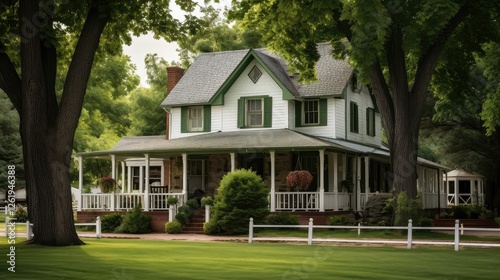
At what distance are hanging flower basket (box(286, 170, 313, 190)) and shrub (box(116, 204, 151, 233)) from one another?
6.98 meters

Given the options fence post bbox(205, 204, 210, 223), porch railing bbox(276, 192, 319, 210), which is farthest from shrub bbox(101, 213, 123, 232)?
porch railing bbox(276, 192, 319, 210)

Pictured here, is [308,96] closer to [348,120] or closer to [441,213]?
[348,120]

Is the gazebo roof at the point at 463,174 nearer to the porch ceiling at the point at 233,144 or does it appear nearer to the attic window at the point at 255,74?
the attic window at the point at 255,74

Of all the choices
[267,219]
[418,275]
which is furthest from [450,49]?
[418,275]

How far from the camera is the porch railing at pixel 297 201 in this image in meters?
36.4

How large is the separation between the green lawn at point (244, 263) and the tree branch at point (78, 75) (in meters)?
3.81

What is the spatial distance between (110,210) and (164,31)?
13.8m

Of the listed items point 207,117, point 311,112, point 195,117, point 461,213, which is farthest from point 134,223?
point 461,213

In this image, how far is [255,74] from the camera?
41438mm

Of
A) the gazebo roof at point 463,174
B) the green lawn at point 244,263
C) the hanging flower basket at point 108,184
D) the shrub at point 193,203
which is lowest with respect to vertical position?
the green lawn at point 244,263

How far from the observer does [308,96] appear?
1598 inches

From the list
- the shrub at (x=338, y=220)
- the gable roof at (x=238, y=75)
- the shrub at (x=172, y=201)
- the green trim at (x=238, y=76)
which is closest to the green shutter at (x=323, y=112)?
the gable roof at (x=238, y=75)

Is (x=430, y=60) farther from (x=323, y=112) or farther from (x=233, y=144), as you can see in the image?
(x=233, y=144)

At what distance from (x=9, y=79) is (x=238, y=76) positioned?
1875 cm
